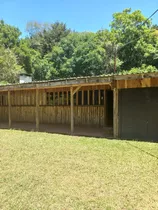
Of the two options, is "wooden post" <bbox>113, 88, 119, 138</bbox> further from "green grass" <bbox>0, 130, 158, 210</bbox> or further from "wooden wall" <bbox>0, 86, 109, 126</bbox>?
"wooden wall" <bbox>0, 86, 109, 126</bbox>

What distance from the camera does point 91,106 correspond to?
1059 centimetres

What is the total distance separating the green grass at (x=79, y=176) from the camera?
3.10m

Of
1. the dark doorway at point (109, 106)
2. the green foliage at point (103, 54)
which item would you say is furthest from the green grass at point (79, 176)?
the green foliage at point (103, 54)

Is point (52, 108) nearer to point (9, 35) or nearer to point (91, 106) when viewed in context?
point (91, 106)

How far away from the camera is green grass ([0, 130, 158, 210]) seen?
310 cm

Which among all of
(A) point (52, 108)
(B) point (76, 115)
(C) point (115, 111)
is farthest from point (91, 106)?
(C) point (115, 111)

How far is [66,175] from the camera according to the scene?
4.13 meters

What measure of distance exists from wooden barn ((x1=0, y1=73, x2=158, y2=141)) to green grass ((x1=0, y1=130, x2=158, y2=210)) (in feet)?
3.20

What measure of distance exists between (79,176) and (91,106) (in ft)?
21.9

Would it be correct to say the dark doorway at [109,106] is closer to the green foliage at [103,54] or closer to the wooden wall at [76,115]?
the wooden wall at [76,115]

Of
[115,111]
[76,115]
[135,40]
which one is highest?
[135,40]

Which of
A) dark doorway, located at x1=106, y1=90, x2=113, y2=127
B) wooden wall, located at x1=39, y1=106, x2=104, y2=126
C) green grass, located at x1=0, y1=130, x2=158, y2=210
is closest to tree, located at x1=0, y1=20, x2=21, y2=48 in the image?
wooden wall, located at x1=39, y1=106, x2=104, y2=126

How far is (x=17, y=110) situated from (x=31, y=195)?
10508mm

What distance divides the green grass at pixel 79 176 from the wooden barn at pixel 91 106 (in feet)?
3.20
